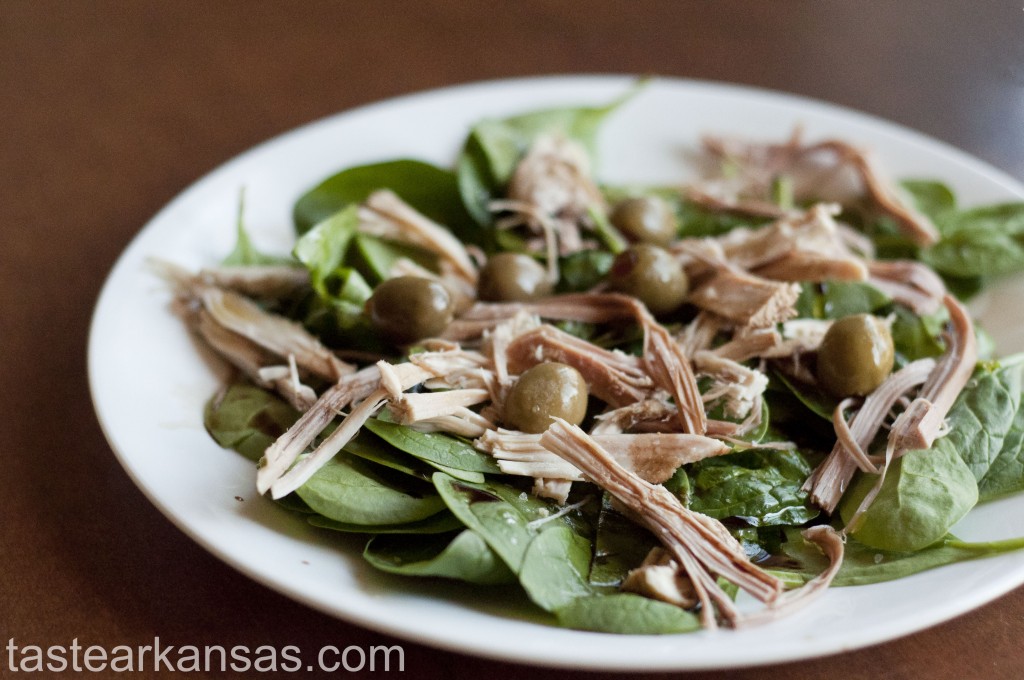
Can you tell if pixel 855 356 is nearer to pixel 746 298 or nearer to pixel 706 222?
pixel 746 298

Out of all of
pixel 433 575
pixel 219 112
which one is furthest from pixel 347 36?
pixel 433 575

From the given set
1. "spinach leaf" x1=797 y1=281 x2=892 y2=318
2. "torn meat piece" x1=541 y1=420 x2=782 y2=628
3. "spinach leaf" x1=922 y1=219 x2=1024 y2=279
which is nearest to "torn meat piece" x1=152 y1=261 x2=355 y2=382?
"torn meat piece" x1=541 y1=420 x2=782 y2=628

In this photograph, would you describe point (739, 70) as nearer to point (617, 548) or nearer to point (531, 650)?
point (617, 548)

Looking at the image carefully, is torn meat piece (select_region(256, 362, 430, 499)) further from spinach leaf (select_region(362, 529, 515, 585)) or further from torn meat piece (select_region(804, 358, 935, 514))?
torn meat piece (select_region(804, 358, 935, 514))

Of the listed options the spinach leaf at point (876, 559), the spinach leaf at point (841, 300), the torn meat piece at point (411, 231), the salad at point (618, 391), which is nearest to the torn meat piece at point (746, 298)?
the salad at point (618, 391)

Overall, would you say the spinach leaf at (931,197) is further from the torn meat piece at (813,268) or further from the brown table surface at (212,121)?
the torn meat piece at (813,268)

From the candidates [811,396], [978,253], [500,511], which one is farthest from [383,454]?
[978,253]
